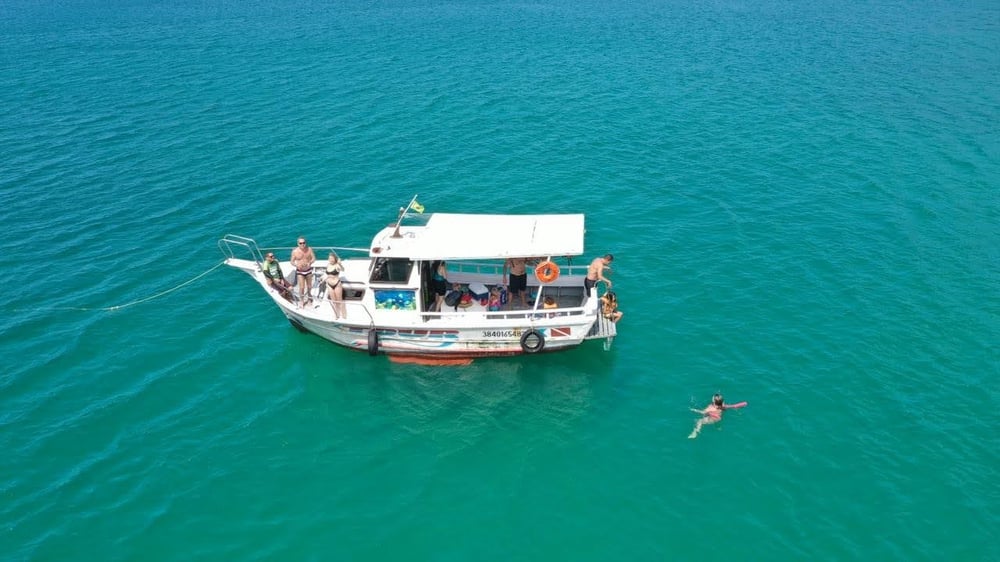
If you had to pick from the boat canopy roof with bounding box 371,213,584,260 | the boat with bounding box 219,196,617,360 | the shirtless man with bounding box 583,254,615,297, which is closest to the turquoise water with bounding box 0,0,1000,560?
the boat with bounding box 219,196,617,360

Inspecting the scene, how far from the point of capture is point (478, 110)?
178 ft

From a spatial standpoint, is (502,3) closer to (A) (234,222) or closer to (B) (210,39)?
(B) (210,39)

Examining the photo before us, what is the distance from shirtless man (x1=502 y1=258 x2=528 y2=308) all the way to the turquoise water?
105 inches

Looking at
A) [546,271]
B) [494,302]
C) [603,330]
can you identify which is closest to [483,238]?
[494,302]

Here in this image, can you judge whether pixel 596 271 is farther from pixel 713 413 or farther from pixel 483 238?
pixel 713 413

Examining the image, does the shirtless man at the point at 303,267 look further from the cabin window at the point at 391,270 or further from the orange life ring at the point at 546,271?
the orange life ring at the point at 546,271

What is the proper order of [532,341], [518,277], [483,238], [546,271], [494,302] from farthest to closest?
1. [494,302]
2. [518,277]
3. [483,238]
4. [532,341]
5. [546,271]

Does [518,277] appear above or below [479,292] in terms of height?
above

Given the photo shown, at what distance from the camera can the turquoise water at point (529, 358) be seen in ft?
70.0

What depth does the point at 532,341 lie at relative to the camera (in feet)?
88.8

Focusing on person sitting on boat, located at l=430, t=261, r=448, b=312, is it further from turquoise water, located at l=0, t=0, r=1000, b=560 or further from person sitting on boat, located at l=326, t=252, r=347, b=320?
person sitting on boat, located at l=326, t=252, r=347, b=320

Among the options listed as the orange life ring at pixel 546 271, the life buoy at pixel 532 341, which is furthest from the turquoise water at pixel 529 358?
the orange life ring at pixel 546 271

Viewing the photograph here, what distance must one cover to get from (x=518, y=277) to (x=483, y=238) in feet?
6.71

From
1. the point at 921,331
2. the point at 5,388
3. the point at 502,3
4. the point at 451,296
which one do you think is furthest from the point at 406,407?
the point at 502,3
